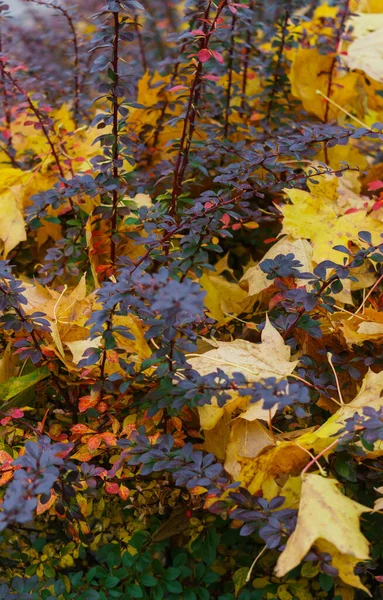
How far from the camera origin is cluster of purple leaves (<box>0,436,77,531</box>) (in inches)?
27.5

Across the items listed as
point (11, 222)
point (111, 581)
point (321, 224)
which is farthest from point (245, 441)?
point (11, 222)

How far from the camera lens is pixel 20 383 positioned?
1.09 meters

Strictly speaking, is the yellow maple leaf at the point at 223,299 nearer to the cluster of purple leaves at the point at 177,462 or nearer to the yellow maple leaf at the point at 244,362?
the yellow maple leaf at the point at 244,362

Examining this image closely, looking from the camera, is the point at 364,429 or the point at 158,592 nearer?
the point at 364,429

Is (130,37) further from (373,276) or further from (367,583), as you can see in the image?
(367,583)

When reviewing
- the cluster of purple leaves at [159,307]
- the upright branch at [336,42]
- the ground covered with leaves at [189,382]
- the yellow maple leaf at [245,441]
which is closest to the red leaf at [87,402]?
the ground covered with leaves at [189,382]

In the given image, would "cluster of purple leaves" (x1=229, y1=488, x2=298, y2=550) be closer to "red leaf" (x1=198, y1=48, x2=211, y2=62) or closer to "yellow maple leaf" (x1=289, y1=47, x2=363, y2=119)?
"red leaf" (x1=198, y1=48, x2=211, y2=62)

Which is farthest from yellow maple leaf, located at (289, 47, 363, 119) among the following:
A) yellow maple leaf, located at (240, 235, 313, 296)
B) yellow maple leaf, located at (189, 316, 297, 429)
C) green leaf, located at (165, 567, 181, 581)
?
green leaf, located at (165, 567, 181, 581)

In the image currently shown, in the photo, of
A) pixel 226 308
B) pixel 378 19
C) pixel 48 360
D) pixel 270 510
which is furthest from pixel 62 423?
pixel 378 19

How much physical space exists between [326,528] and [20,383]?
587 millimetres

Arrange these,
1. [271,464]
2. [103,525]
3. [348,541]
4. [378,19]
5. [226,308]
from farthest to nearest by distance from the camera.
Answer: [378,19] < [226,308] < [103,525] < [271,464] < [348,541]

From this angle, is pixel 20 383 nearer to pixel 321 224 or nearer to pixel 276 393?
pixel 276 393

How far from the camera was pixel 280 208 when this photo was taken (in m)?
1.25

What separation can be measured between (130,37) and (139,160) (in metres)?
0.57
